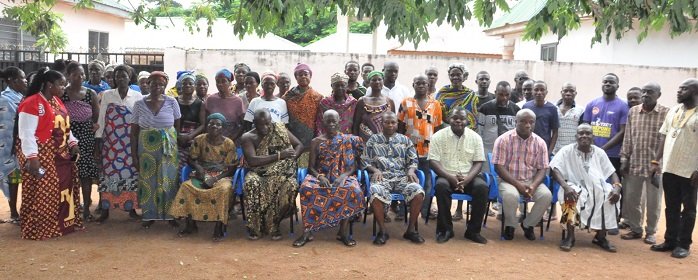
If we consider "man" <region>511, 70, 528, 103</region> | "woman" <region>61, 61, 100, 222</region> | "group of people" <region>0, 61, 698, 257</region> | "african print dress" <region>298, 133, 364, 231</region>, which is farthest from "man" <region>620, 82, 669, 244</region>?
"woman" <region>61, 61, 100, 222</region>

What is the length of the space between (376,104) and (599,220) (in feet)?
8.14

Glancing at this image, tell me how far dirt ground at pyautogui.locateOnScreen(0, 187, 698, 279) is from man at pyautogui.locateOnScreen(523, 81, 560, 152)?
112 centimetres

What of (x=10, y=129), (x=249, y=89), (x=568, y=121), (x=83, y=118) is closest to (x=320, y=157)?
(x=249, y=89)

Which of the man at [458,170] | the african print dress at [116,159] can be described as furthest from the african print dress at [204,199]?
the man at [458,170]

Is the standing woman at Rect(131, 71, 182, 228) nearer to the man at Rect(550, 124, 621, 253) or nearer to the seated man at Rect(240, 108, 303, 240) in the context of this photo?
the seated man at Rect(240, 108, 303, 240)

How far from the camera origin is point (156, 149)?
19.9 ft

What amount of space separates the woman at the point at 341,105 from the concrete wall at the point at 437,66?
4.87m

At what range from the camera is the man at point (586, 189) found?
5.90m

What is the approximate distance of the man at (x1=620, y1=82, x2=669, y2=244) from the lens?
6.13 metres

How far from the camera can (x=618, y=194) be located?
5902mm

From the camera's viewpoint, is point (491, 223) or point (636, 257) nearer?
point (636, 257)

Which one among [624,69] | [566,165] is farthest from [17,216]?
[624,69]

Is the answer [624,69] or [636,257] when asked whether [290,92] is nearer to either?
[636,257]

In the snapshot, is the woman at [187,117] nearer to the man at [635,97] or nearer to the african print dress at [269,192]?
the african print dress at [269,192]
